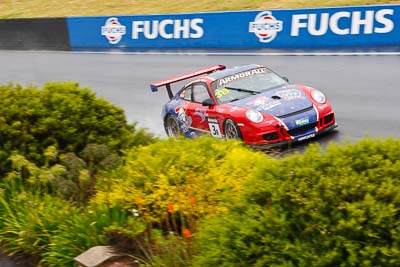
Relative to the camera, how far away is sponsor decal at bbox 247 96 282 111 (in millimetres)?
11992

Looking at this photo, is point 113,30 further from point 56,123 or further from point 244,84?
point 56,123

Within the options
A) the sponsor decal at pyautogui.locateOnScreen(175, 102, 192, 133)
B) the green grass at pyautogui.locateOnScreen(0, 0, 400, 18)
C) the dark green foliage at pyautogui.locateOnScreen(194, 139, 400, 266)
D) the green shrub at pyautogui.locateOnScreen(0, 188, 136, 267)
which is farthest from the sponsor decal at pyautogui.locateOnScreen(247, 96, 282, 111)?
the green grass at pyautogui.locateOnScreen(0, 0, 400, 18)

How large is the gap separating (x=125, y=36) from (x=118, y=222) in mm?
21565

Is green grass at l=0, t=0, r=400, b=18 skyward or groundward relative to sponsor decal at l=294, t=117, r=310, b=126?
skyward

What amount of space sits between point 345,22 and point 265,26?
10.1 feet

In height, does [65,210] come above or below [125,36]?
below

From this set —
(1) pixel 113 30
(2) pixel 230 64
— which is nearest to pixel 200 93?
(2) pixel 230 64

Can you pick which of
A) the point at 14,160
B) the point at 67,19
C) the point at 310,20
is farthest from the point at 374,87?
the point at 67,19

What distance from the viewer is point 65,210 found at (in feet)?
21.7

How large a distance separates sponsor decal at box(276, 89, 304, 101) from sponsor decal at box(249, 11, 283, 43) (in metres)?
9.62

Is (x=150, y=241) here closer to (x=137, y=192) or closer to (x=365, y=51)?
(x=137, y=192)

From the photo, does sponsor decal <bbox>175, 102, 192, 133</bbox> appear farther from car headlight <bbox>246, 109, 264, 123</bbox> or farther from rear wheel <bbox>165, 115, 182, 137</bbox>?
car headlight <bbox>246, 109, 264, 123</bbox>

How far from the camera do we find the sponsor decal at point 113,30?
89.2 ft

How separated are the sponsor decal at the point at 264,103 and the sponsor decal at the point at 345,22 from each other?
832 centimetres
